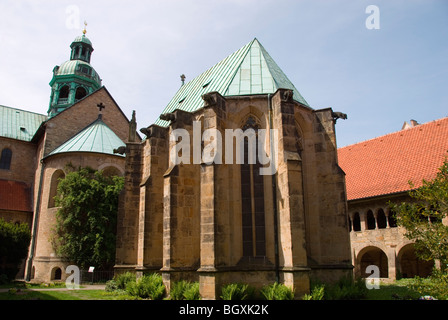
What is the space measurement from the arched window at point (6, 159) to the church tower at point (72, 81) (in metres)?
5.46

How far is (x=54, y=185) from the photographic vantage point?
86.6 feet

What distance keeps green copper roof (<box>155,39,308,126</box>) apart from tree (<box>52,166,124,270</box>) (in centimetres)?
898

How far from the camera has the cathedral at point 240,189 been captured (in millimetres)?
12453

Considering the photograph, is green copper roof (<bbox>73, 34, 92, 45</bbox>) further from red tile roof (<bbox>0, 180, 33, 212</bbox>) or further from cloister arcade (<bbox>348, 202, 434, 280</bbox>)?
cloister arcade (<bbox>348, 202, 434, 280</bbox>)

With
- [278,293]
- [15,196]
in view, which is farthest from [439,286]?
[15,196]

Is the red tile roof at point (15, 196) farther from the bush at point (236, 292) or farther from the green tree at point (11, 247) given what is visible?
the bush at point (236, 292)

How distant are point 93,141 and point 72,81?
1200cm

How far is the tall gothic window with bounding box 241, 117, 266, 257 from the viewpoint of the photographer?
1327cm

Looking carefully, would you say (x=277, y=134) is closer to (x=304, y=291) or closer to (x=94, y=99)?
(x=304, y=291)

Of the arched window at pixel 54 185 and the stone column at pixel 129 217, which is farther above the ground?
the arched window at pixel 54 185

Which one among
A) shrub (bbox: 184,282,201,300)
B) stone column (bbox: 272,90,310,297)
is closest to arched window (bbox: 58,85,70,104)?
stone column (bbox: 272,90,310,297)

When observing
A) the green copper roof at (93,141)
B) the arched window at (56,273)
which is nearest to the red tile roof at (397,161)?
the green copper roof at (93,141)

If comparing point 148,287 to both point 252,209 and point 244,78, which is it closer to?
point 252,209
